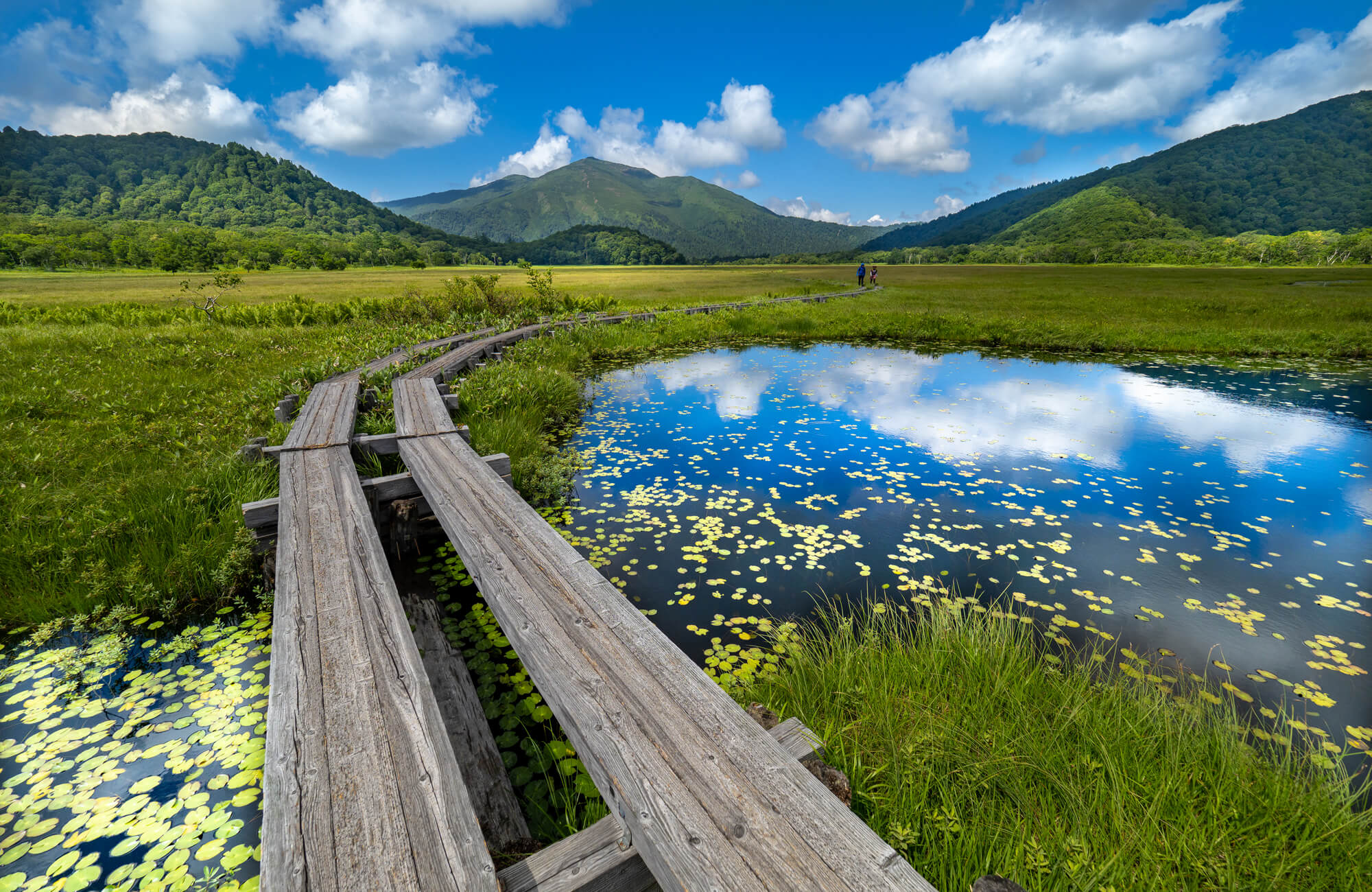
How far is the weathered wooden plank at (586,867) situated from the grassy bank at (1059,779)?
122 cm

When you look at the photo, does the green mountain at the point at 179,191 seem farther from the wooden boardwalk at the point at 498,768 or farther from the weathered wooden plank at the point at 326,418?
the wooden boardwalk at the point at 498,768

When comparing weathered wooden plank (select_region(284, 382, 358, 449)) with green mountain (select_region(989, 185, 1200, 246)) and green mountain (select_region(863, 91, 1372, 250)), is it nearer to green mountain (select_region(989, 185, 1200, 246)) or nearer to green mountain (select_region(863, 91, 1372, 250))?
green mountain (select_region(989, 185, 1200, 246))

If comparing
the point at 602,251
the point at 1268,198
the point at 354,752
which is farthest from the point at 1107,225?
the point at 354,752

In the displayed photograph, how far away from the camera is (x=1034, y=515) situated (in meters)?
6.54

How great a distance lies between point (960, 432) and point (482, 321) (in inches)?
671

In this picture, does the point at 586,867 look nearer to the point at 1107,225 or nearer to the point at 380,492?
the point at 380,492

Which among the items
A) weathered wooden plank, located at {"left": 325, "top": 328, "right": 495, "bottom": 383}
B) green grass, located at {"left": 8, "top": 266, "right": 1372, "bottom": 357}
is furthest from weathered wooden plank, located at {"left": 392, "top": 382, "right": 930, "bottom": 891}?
green grass, located at {"left": 8, "top": 266, "right": 1372, "bottom": 357}

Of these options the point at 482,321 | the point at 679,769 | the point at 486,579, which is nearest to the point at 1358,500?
the point at 679,769

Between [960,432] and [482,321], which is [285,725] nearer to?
[960,432]

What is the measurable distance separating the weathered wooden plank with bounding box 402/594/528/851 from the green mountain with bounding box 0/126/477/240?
184 meters

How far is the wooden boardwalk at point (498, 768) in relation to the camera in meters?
1.84

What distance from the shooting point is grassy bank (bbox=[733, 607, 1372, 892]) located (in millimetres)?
2268

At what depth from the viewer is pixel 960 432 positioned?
9812 millimetres

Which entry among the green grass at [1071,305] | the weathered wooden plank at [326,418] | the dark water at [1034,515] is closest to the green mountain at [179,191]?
the green grass at [1071,305]
